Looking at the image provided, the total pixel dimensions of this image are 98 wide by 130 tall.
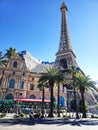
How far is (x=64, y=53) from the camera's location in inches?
3255

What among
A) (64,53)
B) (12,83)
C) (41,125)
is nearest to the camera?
(41,125)

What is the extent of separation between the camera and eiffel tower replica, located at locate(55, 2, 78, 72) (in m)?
77.5

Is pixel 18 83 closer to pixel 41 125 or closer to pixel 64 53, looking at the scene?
pixel 41 125

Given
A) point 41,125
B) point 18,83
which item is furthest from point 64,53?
point 41,125

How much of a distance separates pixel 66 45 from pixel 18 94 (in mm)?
47543

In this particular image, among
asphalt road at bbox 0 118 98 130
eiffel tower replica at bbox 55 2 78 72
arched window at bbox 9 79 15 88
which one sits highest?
eiffel tower replica at bbox 55 2 78 72

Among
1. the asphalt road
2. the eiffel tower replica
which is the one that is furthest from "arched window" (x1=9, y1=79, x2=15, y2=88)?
the asphalt road

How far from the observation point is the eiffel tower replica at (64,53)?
77.5 meters

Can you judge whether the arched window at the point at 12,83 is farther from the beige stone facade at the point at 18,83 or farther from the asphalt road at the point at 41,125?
the asphalt road at the point at 41,125

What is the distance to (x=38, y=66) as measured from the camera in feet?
226

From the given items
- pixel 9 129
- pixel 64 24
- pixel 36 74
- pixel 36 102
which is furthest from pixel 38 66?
pixel 9 129

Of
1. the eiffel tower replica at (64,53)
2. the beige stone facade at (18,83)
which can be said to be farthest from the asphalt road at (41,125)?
the eiffel tower replica at (64,53)

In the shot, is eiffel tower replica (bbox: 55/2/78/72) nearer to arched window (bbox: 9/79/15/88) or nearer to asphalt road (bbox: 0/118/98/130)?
arched window (bbox: 9/79/15/88)

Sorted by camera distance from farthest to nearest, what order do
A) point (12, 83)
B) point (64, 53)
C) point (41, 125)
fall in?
point (64, 53)
point (12, 83)
point (41, 125)
